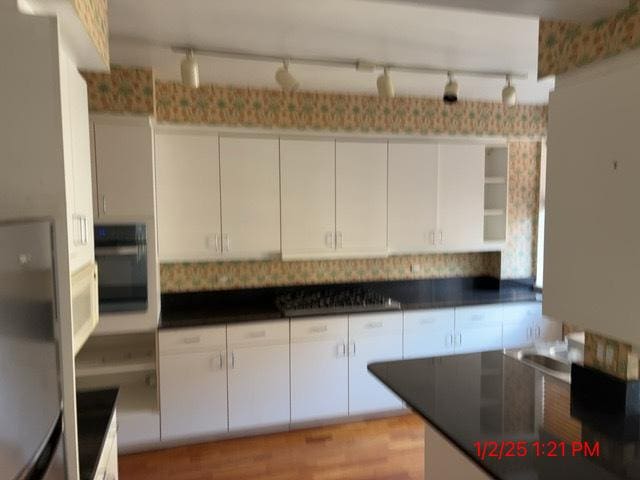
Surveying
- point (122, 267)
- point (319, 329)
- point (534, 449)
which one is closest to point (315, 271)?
point (319, 329)

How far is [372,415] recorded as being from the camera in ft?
12.0

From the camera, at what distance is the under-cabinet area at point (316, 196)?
11.0 feet

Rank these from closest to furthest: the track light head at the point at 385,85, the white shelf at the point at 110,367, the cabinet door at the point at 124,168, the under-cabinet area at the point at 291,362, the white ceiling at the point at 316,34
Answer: the white ceiling at the point at 316,34, the track light head at the point at 385,85, the cabinet door at the point at 124,168, the white shelf at the point at 110,367, the under-cabinet area at the point at 291,362

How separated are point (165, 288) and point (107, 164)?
43.7 inches

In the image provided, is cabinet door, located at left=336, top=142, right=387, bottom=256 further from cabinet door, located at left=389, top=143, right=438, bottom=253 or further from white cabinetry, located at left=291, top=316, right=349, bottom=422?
white cabinetry, located at left=291, top=316, right=349, bottom=422

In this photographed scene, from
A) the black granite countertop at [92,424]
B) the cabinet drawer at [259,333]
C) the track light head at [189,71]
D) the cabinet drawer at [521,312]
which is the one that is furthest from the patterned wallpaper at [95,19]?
the cabinet drawer at [521,312]

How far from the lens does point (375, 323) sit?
3555 millimetres

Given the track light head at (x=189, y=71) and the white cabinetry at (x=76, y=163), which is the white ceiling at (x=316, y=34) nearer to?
the track light head at (x=189, y=71)

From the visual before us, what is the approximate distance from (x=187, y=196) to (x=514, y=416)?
8.23 ft

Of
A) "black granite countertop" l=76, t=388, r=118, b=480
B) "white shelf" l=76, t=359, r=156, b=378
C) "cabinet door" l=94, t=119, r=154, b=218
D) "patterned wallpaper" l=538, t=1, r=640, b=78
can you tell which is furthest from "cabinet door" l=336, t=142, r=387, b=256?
"black granite countertop" l=76, t=388, r=118, b=480

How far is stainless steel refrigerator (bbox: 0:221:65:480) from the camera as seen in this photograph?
3.18 feet

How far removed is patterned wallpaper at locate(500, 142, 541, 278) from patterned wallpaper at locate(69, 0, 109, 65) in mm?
3527

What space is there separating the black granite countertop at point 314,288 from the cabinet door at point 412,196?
448 millimetres

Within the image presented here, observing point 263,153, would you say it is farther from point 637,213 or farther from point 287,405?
point 637,213
